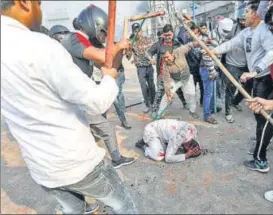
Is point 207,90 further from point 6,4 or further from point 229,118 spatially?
point 6,4

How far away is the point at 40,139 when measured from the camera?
4.35 feet

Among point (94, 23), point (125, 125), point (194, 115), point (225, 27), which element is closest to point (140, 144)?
point (125, 125)

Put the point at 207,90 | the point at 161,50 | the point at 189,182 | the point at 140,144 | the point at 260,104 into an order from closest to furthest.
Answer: the point at 260,104 → the point at 189,182 → the point at 140,144 → the point at 207,90 → the point at 161,50

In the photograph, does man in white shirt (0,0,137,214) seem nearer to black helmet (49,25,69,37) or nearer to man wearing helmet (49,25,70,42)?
man wearing helmet (49,25,70,42)

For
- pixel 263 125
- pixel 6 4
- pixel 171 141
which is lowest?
pixel 171 141

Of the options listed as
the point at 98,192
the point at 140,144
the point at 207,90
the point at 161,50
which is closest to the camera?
the point at 98,192

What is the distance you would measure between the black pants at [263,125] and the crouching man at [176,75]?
1.67 metres

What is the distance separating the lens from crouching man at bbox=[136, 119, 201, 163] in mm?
3447

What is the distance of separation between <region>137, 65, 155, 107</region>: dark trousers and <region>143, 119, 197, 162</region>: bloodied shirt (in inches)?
78.8

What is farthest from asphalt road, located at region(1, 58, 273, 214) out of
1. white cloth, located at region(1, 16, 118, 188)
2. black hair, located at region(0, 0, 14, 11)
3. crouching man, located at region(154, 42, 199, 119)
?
black hair, located at region(0, 0, 14, 11)

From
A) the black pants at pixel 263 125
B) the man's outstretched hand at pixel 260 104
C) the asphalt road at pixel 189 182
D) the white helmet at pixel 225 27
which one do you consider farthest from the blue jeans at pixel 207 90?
the man's outstretched hand at pixel 260 104

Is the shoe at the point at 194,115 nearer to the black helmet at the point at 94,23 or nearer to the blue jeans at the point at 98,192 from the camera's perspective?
the black helmet at the point at 94,23

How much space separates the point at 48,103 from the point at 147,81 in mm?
4451

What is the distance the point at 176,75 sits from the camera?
4.65 metres
